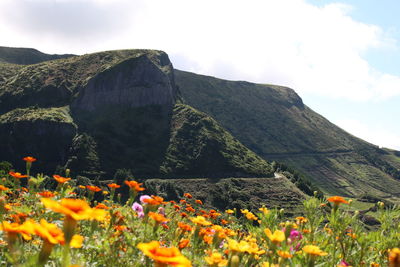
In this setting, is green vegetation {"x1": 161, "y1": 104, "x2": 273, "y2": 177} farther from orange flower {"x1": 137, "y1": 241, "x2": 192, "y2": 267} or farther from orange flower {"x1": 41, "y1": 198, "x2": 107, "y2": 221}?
orange flower {"x1": 137, "y1": 241, "x2": 192, "y2": 267}

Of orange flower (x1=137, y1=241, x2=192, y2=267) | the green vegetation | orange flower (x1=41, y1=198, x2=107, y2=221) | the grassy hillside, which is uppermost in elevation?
orange flower (x1=41, y1=198, x2=107, y2=221)

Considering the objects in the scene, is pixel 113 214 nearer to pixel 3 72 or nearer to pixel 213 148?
pixel 213 148

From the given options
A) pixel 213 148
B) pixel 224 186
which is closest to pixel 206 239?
pixel 224 186

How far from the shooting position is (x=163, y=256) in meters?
2.07

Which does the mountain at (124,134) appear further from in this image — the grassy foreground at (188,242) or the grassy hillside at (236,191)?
the grassy foreground at (188,242)

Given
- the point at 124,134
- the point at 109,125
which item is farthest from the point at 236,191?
the point at 109,125

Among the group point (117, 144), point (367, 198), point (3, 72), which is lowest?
point (367, 198)

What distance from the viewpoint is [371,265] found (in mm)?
4039

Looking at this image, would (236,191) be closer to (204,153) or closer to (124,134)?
(204,153)

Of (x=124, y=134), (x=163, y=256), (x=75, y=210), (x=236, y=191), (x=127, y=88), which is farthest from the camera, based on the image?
(x=127, y=88)

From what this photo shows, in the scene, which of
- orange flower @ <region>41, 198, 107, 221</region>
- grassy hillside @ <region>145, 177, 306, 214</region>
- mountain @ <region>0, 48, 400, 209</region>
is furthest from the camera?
mountain @ <region>0, 48, 400, 209</region>

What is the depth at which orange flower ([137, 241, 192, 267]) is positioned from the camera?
190cm

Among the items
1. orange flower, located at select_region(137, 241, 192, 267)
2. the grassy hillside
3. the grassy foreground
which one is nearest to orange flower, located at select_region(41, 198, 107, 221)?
the grassy foreground

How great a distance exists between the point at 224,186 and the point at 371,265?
12401 centimetres
